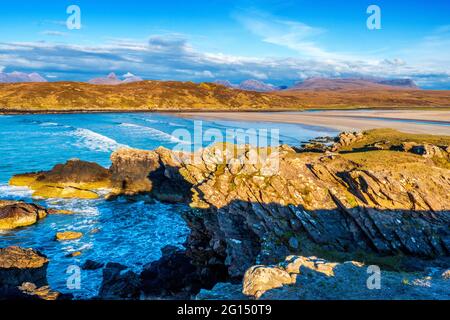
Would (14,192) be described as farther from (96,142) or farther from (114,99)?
(114,99)

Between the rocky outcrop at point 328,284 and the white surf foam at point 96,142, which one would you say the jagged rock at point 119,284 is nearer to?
the rocky outcrop at point 328,284

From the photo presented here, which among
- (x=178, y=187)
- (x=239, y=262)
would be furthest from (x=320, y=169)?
(x=178, y=187)

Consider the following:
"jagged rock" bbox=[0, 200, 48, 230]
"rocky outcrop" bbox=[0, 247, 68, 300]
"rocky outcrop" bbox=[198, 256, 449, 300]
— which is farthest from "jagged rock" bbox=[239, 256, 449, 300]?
"jagged rock" bbox=[0, 200, 48, 230]

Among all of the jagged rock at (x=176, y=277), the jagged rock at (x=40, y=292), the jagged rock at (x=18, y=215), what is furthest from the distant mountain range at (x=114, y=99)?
the jagged rock at (x=176, y=277)

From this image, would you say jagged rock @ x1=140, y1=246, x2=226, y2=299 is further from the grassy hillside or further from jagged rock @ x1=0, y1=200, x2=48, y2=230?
the grassy hillside

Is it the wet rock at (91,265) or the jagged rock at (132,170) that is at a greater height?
the jagged rock at (132,170)

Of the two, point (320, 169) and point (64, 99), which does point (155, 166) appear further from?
point (64, 99)
